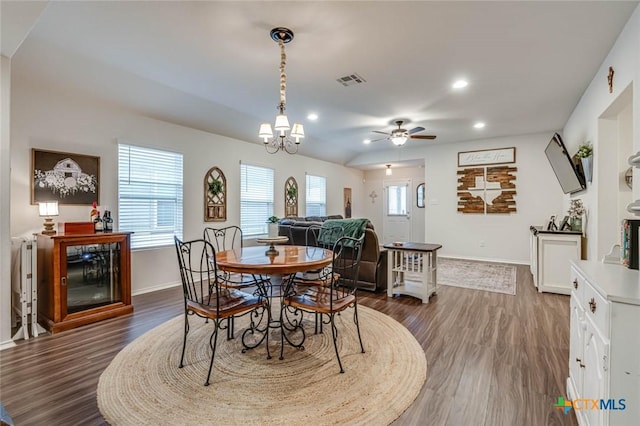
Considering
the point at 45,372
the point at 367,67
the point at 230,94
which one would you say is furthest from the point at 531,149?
the point at 45,372

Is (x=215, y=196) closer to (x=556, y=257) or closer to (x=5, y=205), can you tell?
(x=5, y=205)

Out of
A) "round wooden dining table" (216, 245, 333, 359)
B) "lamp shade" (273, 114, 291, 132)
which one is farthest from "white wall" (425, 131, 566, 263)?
"lamp shade" (273, 114, 291, 132)

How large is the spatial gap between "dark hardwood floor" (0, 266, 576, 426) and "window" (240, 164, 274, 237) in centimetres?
240

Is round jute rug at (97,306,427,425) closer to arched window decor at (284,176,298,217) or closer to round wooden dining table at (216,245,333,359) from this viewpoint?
round wooden dining table at (216,245,333,359)

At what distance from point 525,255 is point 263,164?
6118mm

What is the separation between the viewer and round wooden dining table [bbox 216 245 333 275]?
7.15ft

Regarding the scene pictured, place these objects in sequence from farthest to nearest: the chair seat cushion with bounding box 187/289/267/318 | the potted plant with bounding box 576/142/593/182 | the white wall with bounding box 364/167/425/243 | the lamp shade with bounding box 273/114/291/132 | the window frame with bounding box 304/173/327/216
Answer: the white wall with bounding box 364/167/425/243 < the window frame with bounding box 304/173/327/216 < the potted plant with bounding box 576/142/593/182 < the lamp shade with bounding box 273/114/291/132 < the chair seat cushion with bounding box 187/289/267/318

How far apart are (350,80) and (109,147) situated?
10.9 feet

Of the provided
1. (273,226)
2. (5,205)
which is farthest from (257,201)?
(5,205)

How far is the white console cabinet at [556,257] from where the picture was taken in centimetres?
410

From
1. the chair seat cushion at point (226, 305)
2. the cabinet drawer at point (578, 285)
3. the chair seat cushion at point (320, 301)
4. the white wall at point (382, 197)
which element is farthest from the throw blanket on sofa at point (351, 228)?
the white wall at point (382, 197)

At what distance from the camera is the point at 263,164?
20.7 feet

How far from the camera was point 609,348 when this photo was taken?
1199 mm

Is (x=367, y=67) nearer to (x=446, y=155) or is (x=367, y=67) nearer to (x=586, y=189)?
(x=586, y=189)
